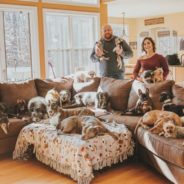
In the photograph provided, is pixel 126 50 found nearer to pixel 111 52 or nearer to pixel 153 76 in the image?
pixel 111 52

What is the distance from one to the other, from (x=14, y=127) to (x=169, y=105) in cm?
185

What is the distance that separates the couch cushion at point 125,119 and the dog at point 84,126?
1.01 ft

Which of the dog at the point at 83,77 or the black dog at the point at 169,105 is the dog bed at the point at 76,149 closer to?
the black dog at the point at 169,105

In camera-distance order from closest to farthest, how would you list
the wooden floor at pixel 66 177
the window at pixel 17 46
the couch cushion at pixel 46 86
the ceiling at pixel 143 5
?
the wooden floor at pixel 66 177 < the couch cushion at pixel 46 86 < the window at pixel 17 46 < the ceiling at pixel 143 5

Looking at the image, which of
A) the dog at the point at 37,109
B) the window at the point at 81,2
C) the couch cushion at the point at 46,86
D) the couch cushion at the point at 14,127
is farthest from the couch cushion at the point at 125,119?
the window at the point at 81,2

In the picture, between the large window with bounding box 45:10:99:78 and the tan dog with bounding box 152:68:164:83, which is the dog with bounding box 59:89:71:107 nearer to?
the tan dog with bounding box 152:68:164:83

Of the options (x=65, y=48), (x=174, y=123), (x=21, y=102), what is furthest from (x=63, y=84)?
(x=174, y=123)

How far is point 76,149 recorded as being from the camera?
3047 mm

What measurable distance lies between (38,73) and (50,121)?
7.68ft

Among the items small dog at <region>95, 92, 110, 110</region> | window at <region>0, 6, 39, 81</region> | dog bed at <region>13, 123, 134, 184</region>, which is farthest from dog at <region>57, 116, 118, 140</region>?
window at <region>0, 6, 39, 81</region>

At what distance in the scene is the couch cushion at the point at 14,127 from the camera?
3807 millimetres

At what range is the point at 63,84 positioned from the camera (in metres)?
4.82

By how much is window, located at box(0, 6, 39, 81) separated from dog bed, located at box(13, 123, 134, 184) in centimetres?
215

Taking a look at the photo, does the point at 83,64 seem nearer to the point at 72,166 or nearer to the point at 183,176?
the point at 72,166
